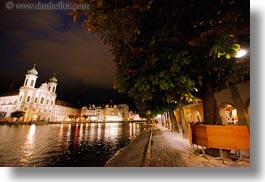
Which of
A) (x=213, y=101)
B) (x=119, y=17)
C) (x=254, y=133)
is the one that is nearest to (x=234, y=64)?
(x=213, y=101)

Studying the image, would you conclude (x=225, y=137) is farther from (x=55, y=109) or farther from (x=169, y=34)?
(x=55, y=109)

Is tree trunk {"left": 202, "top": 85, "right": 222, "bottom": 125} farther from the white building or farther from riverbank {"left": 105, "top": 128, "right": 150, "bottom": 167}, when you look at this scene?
the white building

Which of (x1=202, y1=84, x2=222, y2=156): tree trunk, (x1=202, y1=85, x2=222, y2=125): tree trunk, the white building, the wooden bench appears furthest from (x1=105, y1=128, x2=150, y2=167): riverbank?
the white building

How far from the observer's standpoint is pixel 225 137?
3658 mm

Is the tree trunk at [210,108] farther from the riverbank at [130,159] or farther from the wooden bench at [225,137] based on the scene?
the riverbank at [130,159]

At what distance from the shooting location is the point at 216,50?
9.24 ft

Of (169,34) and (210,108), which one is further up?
(169,34)

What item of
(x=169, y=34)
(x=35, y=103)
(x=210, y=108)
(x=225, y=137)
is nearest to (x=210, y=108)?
(x=210, y=108)

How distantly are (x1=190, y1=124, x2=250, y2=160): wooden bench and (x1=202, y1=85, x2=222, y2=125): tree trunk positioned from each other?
28.1 inches

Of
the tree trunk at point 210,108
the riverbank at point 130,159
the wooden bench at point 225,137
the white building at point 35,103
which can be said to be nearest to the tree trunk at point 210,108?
the tree trunk at point 210,108

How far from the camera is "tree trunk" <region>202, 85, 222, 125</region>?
458 centimetres

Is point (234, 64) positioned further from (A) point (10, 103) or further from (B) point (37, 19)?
(A) point (10, 103)

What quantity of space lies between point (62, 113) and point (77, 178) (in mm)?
71862

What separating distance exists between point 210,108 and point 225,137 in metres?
1.14
